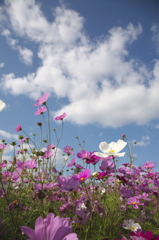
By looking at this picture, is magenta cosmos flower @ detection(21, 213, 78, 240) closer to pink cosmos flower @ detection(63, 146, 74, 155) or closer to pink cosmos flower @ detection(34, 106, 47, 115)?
pink cosmos flower @ detection(34, 106, 47, 115)

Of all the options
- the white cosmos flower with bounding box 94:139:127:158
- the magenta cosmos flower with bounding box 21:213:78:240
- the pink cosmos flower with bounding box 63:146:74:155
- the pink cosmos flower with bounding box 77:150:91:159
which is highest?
the pink cosmos flower with bounding box 63:146:74:155

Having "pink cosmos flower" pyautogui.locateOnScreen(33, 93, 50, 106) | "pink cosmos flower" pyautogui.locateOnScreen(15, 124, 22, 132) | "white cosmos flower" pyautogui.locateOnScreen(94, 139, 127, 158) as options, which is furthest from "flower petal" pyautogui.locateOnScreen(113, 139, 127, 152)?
"pink cosmos flower" pyautogui.locateOnScreen(15, 124, 22, 132)

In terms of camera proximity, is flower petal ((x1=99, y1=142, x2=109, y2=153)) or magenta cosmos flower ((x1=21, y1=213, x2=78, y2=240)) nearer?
magenta cosmos flower ((x1=21, y1=213, x2=78, y2=240))

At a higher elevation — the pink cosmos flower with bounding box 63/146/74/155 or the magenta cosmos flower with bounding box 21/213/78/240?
the pink cosmos flower with bounding box 63/146/74/155

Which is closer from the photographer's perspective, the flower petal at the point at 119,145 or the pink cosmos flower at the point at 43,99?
the flower petal at the point at 119,145

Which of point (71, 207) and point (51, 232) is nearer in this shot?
point (51, 232)

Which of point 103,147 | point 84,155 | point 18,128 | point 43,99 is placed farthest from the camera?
point 18,128

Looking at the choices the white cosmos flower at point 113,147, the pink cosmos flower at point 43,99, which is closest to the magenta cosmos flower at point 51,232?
the white cosmos flower at point 113,147

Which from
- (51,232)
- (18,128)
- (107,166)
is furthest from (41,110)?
(51,232)

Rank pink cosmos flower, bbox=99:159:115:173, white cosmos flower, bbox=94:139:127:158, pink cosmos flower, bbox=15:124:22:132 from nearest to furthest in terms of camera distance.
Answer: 1. white cosmos flower, bbox=94:139:127:158
2. pink cosmos flower, bbox=99:159:115:173
3. pink cosmos flower, bbox=15:124:22:132

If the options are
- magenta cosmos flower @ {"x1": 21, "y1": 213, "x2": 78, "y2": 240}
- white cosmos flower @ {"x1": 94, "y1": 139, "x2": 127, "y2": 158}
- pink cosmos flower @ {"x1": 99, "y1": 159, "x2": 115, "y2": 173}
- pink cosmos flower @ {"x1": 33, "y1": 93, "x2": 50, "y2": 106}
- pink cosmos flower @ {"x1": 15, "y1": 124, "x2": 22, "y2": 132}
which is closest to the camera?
magenta cosmos flower @ {"x1": 21, "y1": 213, "x2": 78, "y2": 240}

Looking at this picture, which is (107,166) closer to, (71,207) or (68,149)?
(71,207)

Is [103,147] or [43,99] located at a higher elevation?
[43,99]

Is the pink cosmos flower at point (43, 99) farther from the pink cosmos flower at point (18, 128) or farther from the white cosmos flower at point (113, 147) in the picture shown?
the white cosmos flower at point (113, 147)
